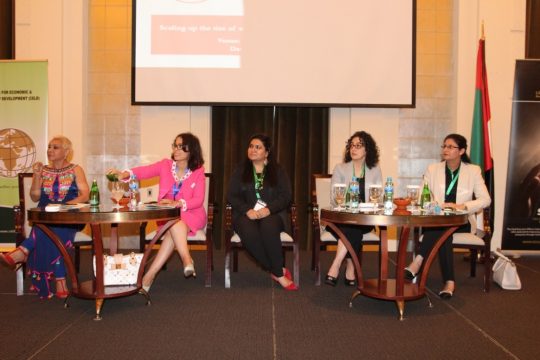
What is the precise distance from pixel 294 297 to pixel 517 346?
1.45 metres

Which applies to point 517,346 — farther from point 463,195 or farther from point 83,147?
point 83,147

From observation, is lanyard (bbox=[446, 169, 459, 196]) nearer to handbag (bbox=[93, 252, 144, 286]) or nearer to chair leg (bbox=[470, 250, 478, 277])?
chair leg (bbox=[470, 250, 478, 277])

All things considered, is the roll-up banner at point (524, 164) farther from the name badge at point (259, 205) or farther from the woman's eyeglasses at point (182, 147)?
the woman's eyeglasses at point (182, 147)

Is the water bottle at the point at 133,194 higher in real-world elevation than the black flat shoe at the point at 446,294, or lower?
higher

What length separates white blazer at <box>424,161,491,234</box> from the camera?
3.85 metres

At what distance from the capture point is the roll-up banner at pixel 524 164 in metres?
5.31

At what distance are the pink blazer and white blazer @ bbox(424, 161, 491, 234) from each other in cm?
178

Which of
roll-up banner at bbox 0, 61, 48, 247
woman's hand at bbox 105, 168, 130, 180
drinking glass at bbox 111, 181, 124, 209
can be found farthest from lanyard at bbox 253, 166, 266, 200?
roll-up banner at bbox 0, 61, 48, 247

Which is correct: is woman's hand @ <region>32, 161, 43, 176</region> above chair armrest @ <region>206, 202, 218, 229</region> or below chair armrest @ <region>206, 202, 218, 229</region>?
above

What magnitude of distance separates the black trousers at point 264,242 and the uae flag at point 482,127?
2.45 m

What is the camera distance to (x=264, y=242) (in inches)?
151

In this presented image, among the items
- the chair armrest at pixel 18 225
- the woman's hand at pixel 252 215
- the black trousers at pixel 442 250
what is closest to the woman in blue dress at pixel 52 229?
the chair armrest at pixel 18 225

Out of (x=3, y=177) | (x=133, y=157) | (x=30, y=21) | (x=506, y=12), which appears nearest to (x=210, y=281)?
(x=133, y=157)

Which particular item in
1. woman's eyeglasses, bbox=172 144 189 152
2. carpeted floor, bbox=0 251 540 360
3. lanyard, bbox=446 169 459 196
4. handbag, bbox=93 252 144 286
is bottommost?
carpeted floor, bbox=0 251 540 360
